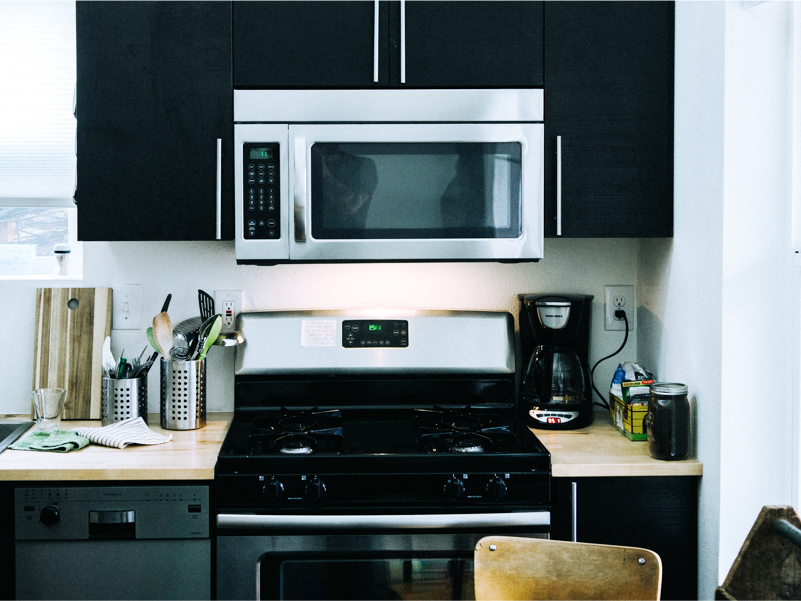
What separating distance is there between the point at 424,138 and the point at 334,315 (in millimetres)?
601

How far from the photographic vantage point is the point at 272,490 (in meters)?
1.56

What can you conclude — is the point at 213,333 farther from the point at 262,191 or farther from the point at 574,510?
the point at 574,510

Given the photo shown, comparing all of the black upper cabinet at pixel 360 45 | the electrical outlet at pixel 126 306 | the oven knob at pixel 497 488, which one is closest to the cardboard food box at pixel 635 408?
the oven knob at pixel 497 488

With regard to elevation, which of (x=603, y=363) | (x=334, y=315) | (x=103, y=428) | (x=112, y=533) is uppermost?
(x=334, y=315)

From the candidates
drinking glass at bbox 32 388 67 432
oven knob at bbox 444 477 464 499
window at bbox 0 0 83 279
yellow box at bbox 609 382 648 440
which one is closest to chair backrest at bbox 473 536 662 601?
oven knob at bbox 444 477 464 499

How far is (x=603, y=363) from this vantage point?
2.15 metres


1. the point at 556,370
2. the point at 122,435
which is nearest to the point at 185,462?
the point at 122,435

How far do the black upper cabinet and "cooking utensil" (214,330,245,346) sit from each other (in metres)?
0.70

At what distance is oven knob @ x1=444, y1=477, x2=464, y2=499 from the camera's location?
5.17 ft

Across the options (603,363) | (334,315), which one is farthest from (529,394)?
(334,315)

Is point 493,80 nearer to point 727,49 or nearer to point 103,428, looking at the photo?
point 727,49

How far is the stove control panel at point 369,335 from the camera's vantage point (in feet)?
6.66

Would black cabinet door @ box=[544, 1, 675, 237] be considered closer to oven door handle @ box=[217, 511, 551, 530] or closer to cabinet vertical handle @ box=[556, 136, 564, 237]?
cabinet vertical handle @ box=[556, 136, 564, 237]

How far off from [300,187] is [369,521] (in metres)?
0.85
